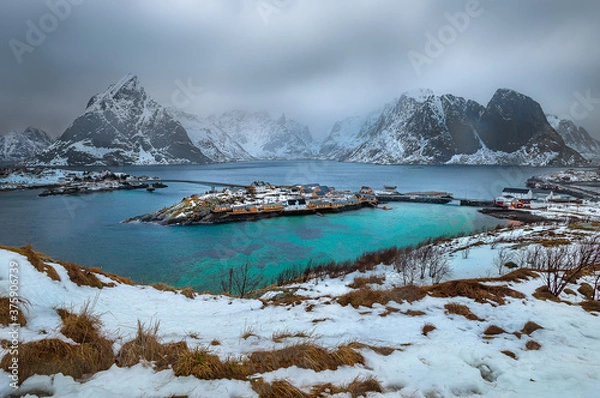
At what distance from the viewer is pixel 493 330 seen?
17.3 ft

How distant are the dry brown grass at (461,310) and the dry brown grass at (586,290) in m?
4.49

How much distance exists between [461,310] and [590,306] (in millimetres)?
3531

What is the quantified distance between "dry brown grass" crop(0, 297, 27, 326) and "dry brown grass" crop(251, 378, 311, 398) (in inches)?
155

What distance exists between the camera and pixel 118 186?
282 ft

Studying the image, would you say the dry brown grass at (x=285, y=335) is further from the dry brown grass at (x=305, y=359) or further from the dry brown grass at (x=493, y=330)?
the dry brown grass at (x=493, y=330)

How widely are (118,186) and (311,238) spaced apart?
78271 mm

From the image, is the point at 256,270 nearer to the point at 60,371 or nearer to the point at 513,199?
the point at 60,371

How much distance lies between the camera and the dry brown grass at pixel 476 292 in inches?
270

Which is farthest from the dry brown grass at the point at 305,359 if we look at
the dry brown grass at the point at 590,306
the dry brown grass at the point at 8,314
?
the dry brown grass at the point at 590,306

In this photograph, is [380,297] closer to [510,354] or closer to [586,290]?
[510,354]

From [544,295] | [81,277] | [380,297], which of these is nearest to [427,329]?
[380,297]

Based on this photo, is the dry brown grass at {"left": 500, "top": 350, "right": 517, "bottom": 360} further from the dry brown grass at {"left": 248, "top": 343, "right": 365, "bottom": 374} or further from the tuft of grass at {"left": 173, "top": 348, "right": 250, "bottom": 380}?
the tuft of grass at {"left": 173, "top": 348, "right": 250, "bottom": 380}

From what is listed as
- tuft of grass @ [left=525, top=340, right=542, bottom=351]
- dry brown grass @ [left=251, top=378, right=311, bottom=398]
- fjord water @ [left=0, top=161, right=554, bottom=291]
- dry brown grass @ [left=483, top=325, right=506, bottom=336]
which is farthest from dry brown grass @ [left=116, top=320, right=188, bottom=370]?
fjord water @ [left=0, top=161, right=554, bottom=291]

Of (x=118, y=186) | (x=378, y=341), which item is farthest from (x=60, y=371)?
(x=118, y=186)
